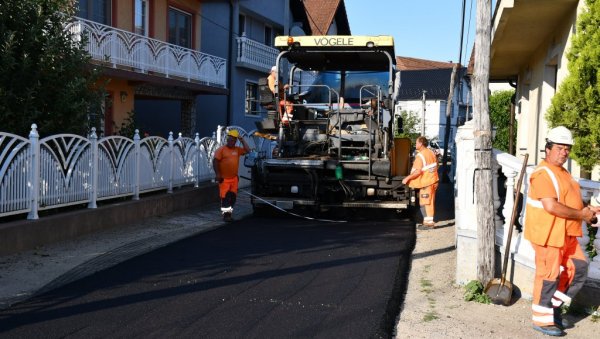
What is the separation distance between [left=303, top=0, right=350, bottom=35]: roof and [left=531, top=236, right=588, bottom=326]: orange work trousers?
91.7 ft

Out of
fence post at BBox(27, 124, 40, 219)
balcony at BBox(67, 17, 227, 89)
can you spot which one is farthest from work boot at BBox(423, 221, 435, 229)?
balcony at BBox(67, 17, 227, 89)

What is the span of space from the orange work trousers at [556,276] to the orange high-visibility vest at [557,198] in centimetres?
8

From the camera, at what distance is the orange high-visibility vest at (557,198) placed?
501 cm

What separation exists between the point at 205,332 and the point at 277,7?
23.2m

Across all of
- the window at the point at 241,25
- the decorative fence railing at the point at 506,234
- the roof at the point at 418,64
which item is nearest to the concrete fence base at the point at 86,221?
the decorative fence railing at the point at 506,234

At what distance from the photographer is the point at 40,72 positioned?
29.9 feet

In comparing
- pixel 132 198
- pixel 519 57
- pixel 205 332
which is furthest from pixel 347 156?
pixel 205 332

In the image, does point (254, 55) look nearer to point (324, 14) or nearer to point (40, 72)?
point (324, 14)

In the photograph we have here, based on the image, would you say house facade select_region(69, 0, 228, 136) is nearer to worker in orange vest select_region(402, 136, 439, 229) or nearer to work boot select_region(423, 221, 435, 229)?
worker in orange vest select_region(402, 136, 439, 229)

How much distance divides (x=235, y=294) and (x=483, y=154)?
2.66 meters

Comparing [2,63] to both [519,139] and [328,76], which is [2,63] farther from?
[519,139]

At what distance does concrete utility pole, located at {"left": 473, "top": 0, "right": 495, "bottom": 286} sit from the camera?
6086 mm

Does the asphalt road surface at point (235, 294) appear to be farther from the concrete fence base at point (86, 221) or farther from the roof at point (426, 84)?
the roof at point (426, 84)

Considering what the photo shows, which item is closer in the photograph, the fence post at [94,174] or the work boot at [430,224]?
the fence post at [94,174]
